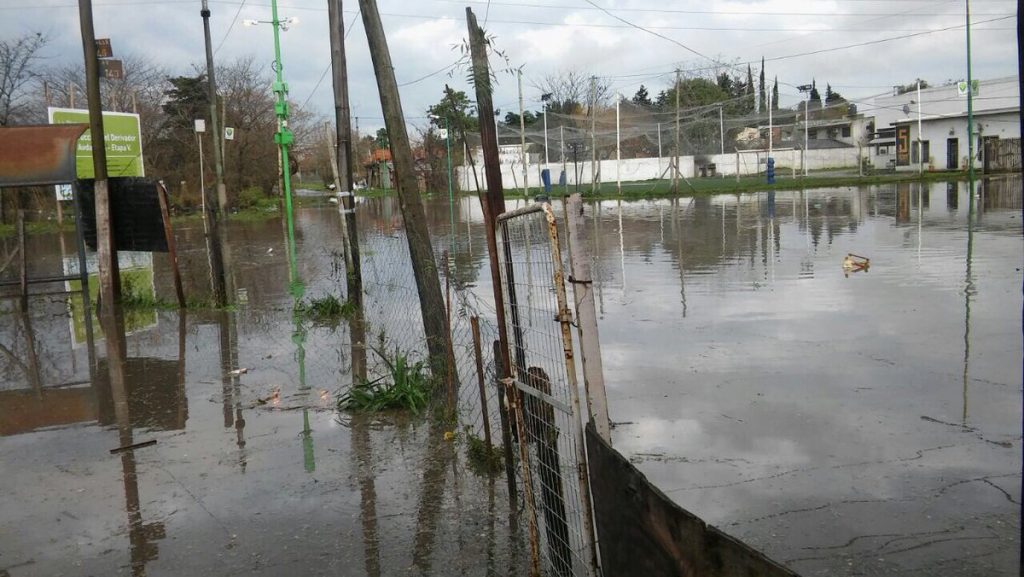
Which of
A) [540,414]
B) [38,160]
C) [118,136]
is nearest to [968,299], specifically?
[540,414]

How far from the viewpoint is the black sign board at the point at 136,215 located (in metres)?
13.1

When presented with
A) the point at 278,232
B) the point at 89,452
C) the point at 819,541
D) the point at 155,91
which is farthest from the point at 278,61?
the point at 155,91

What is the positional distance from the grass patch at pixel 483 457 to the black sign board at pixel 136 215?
28.2 ft

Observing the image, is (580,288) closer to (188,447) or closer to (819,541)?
(819,541)

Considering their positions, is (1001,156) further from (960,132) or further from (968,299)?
(968,299)

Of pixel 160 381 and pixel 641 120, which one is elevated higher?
pixel 641 120

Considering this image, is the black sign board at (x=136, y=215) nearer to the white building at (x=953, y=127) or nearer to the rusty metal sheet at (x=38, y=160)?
the rusty metal sheet at (x=38, y=160)

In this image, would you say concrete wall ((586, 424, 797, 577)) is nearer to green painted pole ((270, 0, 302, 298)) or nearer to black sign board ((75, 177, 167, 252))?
black sign board ((75, 177, 167, 252))

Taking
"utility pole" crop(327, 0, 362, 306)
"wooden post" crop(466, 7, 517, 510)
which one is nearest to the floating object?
"utility pole" crop(327, 0, 362, 306)

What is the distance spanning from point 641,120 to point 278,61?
27.7 meters

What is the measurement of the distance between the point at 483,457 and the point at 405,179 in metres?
2.61

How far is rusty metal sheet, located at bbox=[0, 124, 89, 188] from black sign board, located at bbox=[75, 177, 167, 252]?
32cm

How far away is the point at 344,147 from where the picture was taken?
12867mm

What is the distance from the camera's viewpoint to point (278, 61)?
22.8 meters
